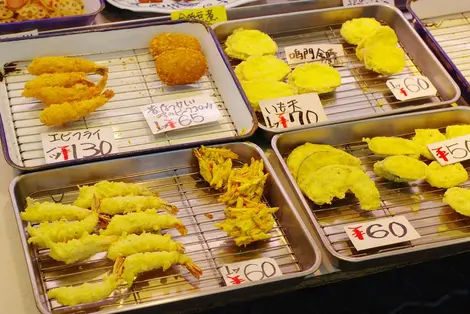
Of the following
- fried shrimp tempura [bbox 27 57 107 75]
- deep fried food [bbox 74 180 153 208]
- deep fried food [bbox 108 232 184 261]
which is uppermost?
fried shrimp tempura [bbox 27 57 107 75]

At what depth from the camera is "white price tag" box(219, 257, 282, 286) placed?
1564 millimetres

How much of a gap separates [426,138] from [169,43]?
3.36 feet

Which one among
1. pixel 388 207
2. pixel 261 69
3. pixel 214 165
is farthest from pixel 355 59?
pixel 214 165

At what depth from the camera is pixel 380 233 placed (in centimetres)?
171

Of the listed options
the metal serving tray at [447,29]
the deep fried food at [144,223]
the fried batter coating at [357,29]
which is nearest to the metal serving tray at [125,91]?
the deep fried food at [144,223]

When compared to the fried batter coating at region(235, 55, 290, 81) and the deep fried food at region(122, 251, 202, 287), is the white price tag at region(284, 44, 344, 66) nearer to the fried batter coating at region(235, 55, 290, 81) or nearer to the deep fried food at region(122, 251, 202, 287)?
the fried batter coating at region(235, 55, 290, 81)

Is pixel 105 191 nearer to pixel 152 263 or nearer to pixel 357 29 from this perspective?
pixel 152 263

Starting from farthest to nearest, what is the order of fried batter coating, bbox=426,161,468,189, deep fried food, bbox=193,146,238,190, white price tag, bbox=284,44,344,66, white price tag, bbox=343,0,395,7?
white price tag, bbox=343,0,395,7 → white price tag, bbox=284,44,344,66 → fried batter coating, bbox=426,161,468,189 → deep fried food, bbox=193,146,238,190

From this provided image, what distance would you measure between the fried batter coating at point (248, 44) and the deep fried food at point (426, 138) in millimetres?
670

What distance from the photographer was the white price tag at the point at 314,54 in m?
2.41

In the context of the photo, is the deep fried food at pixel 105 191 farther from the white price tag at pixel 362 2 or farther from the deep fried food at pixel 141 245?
the white price tag at pixel 362 2

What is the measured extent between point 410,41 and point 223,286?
1464 mm

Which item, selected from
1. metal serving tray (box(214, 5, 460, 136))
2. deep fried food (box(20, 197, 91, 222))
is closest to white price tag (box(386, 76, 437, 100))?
metal serving tray (box(214, 5, 460, 136))

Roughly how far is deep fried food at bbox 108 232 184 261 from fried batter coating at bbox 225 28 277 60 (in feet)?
3.13
